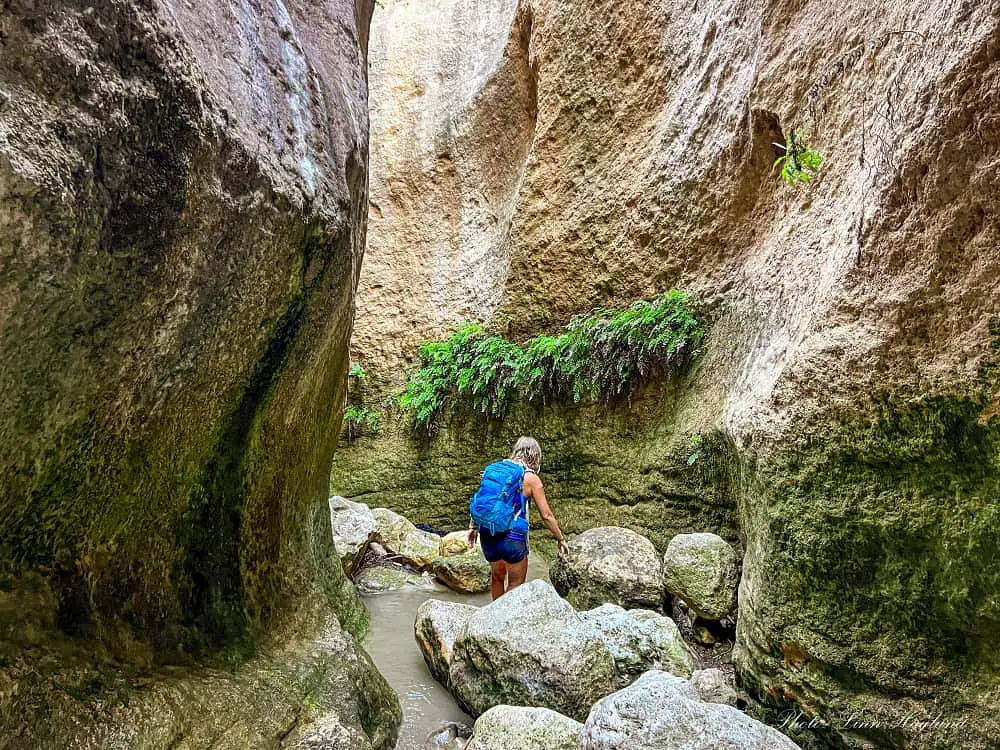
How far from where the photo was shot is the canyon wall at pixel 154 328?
1.58 metres

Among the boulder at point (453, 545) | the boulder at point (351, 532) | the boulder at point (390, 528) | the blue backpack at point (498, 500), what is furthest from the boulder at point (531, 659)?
the boulder at point (390, 528)

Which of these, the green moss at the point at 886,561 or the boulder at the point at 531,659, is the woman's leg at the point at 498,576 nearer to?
the boulder at the point at 531,659

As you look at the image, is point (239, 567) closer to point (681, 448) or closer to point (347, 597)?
point (347, 597)

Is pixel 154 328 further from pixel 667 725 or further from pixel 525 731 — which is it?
pixel 667 725

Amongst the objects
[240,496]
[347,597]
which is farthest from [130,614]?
[347,597]

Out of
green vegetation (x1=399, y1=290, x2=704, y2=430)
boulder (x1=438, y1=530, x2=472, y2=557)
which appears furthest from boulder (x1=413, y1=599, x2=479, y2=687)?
green vegetation (x1=399, y1=290, x2=704, y2=430)

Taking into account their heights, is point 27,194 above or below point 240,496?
above

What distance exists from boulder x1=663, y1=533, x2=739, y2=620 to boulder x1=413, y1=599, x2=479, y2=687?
1611 millimetres

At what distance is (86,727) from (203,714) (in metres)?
0.42

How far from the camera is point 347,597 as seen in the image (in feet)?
13.9

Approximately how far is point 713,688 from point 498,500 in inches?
78.0

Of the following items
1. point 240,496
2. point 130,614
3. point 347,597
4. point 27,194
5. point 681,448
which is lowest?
point 347,597

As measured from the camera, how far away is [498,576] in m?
4.90

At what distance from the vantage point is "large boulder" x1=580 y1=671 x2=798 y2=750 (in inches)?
87.7
